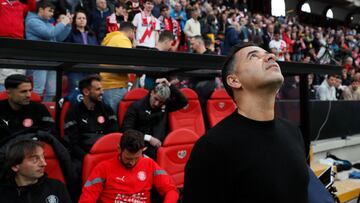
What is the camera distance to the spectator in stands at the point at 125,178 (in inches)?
124

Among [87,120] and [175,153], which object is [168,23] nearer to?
[175,153]

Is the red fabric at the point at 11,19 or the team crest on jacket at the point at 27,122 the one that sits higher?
the red fabric at the point at 11,19

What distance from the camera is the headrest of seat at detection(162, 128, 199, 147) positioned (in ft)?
13.7

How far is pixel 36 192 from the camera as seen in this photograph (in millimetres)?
2779

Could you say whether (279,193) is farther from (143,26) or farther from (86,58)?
(143,26)

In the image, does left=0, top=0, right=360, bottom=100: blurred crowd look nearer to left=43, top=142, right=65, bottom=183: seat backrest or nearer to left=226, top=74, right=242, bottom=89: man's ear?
left=226, top=74, right=242, bottom=89: man's ear

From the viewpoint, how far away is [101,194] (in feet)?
10.5

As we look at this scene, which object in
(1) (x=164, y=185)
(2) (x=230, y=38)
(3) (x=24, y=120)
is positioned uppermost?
(2) (x=230, y=38)

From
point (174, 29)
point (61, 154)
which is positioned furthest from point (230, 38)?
point (61, 154)

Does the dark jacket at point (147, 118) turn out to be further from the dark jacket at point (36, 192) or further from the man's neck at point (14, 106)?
the dark jacket at point (36, 192)

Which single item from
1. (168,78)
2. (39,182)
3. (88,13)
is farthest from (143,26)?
(39,182)

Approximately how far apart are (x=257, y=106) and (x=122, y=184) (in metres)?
2.05

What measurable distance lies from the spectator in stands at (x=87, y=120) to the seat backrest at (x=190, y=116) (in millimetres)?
1034

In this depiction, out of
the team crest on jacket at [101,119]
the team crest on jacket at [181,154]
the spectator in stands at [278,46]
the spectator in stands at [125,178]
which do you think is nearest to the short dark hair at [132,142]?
the spectator in stands at [125,178]
